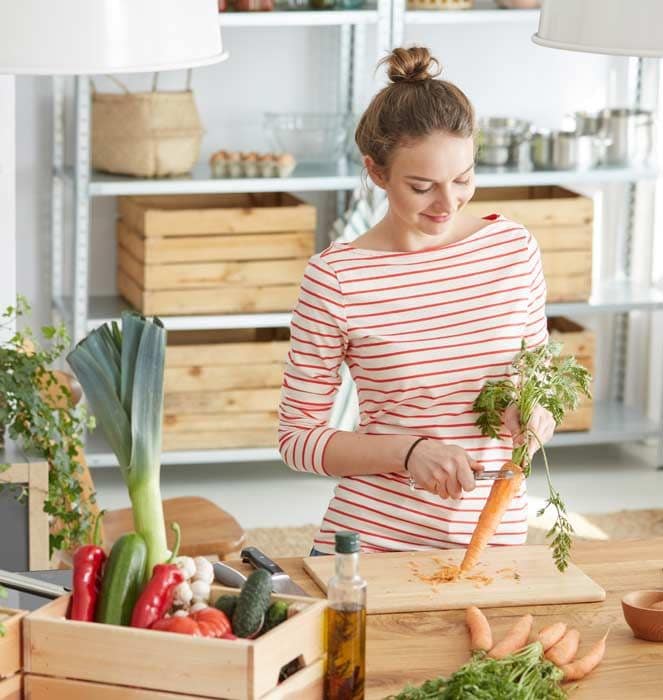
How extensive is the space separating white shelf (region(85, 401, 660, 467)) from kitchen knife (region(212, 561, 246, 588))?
2.74 m

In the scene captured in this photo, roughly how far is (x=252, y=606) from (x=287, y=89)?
12.5 ft

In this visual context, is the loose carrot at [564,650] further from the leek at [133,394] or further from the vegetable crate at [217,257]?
the vegetable crate at [217,257]

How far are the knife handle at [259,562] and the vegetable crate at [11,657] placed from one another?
0.49 metres

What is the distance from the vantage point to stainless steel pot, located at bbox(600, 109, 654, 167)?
194 inches

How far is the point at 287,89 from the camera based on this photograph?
16.6 feet

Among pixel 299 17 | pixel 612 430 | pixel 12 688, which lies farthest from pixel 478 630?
pixel 612 430

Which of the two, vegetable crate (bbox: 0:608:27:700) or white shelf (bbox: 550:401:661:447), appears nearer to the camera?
vegetable crate (bbox: 0:608:27:700)

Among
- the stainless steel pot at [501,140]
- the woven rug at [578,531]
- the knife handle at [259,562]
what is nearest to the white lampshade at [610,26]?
the knife handle at [259,562]

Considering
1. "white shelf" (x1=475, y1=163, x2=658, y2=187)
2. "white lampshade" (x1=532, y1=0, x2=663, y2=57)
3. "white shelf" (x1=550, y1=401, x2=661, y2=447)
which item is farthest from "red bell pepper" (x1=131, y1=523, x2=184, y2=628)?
"white shelf" (x1=550, y1=401, x2=661, y2=447)

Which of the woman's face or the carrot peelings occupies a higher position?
the woman's face

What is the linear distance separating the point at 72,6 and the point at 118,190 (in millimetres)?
3152

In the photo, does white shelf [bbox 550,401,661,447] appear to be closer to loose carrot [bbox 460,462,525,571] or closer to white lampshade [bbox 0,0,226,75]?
loose carrot [bbox 460,462,525,571]

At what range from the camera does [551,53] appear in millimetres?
5285

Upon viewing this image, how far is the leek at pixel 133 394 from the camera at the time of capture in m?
1.50
